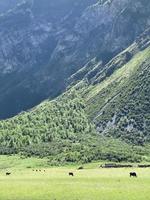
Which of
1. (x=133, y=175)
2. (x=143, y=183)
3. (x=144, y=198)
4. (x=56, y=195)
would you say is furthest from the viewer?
(x=133, y=175)

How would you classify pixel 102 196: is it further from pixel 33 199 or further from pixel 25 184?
pixel 25 184

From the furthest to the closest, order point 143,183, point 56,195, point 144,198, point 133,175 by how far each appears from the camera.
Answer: point 133,175 < point 143,183 < point 56,195 < point 144,198

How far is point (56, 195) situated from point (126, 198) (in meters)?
11.8

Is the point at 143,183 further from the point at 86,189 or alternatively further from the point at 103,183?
the point at 86,189

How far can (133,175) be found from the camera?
4414 inches

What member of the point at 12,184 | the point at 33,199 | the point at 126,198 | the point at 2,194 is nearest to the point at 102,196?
the point at 126,198

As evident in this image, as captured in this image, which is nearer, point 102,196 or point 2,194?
point 102,196

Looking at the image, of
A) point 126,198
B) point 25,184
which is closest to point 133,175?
point 25,184

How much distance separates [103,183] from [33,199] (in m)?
18.2

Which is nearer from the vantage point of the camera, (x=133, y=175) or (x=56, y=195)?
(x=56, y=195)

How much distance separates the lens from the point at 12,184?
97.2m

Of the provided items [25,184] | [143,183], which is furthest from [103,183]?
[25,184]

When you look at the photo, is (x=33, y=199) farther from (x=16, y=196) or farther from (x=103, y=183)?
(x=103, y=183)

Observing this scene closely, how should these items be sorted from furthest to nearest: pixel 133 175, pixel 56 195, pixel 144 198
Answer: pixel 133 175, pixel 56 195, pixel 144 198
